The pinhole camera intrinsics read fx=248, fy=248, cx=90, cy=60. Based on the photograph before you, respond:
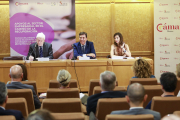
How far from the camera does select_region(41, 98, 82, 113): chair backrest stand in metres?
2.15

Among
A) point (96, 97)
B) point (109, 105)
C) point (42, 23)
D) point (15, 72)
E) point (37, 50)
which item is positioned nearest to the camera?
point (109, 105)

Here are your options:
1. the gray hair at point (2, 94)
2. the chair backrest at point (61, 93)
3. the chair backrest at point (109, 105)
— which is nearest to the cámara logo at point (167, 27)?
the chair backrest at point (61, 93)

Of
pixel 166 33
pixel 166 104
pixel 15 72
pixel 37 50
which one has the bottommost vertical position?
pixel 166 104

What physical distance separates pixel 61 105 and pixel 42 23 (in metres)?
5.27

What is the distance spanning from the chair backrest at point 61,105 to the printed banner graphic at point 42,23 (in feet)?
16.6

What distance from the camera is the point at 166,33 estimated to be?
7.01 m

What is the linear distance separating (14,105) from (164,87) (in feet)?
4.95

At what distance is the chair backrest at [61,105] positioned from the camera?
215cm

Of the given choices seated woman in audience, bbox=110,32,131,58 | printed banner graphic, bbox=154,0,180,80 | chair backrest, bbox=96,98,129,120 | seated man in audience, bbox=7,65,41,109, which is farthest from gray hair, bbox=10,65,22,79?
printed banner graphic, bbox=154,0,180,80

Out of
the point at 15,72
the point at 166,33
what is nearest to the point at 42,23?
the point at 166,33

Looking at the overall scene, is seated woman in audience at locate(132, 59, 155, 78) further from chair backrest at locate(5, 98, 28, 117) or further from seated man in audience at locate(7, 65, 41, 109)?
chair backrest at locate(5, 98, 28, 117)

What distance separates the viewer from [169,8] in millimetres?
6930

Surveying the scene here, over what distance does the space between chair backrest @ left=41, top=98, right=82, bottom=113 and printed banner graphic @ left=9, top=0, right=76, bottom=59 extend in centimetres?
505

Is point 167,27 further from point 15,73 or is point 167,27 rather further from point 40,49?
point 15,73
